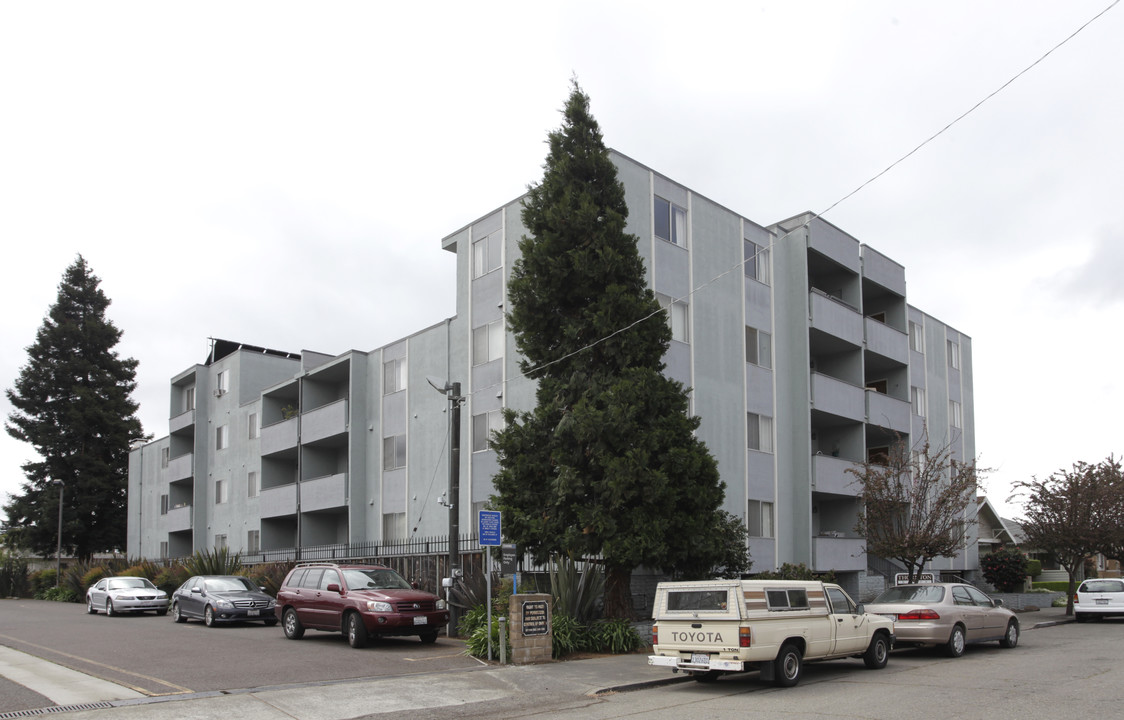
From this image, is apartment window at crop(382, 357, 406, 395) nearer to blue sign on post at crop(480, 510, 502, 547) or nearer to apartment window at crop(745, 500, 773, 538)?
apartment window at crop(745, 500, 773, 538)

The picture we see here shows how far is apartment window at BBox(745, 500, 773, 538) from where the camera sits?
27.7m

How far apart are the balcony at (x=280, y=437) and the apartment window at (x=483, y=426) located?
1188cm

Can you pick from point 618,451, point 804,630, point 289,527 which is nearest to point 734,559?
point 618,451

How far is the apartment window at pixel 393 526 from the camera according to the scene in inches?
1245

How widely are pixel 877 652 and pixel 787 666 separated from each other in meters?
2.96

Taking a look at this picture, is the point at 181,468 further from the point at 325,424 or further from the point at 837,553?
the point at 837,553

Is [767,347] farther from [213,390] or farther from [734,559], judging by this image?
[213,390]

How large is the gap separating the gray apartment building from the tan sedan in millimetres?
8270

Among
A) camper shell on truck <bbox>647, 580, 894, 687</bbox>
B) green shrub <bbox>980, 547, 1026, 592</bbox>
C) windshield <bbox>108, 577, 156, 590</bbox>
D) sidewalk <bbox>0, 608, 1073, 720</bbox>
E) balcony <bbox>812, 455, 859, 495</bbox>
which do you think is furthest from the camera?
green shrub <bbox>980, 547, 1026, 592</bbox>

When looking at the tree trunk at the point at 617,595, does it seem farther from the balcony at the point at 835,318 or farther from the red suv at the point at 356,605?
the balcony at the point at 835,318

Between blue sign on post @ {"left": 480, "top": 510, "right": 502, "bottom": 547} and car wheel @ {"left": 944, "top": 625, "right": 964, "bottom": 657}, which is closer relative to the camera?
blue sign on post @ {"left": 480, "top": 510, "right": 502, "bottom": 547}

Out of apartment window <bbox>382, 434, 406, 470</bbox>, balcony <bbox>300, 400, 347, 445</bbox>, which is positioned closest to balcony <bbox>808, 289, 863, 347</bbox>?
apartment window <bbox>382, 434, 406, 470</bbox>

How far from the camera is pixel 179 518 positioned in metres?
46.7

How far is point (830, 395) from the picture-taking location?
3081cm
